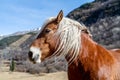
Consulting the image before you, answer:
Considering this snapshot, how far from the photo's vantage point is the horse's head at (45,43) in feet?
13.5

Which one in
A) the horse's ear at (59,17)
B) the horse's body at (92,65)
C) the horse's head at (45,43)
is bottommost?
the horse's body at (92,65)

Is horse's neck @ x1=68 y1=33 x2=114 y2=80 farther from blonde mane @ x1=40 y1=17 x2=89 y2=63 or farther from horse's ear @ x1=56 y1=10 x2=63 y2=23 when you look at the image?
horse's ear @ x1=56 y1=10 x2=63 y2=23

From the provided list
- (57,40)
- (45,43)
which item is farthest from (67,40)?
(45,43)

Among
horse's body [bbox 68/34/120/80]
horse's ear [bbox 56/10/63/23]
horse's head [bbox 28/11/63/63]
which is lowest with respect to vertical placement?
horse's body [bbox 68/34/120/80]

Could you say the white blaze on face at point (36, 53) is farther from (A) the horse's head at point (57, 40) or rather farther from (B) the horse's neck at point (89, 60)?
(B) the horse's neck at point (89, 60)

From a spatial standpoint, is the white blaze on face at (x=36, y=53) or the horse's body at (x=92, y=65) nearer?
the white blaze on face at (x=36, y=53)

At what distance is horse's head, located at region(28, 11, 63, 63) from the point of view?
4.12 meters

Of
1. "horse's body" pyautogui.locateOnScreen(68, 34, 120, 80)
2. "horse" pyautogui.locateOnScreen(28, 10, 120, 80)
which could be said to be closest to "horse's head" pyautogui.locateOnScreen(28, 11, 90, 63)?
"horse" pyautogui.locateOnScreen(28, 10, 120, 80)

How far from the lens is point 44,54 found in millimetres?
4168

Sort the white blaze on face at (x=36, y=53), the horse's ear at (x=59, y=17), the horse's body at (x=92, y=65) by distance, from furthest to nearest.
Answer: the horse's ear at (x=59, y=17)
the horse's body at (x=92, y=65)
the white blaze on face at (x=36, y=53)

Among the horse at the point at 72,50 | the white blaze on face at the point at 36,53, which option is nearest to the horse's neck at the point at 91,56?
the horse at the point at 72,50

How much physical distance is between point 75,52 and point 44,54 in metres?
0.39

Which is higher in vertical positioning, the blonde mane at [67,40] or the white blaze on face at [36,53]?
the blonde mane at [67,40]

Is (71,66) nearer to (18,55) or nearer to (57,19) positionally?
(57,19)
